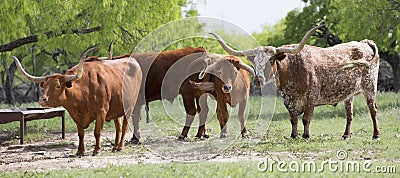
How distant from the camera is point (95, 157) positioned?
9.58 m

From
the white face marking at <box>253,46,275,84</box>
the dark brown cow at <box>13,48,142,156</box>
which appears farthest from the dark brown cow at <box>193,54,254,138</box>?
the dark brown cow at <box>13,48,142,156</box>

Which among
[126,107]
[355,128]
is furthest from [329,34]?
[126,107]

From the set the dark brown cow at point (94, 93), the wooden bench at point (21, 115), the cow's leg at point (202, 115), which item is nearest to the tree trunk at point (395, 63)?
the cow's leg at point (202, 115)

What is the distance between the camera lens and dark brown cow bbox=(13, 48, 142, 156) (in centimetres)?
927

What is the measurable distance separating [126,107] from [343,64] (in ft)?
13.1

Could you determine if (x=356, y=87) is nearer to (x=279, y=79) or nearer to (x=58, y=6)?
(x=279, y=79)

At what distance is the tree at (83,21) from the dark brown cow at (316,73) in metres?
3.36

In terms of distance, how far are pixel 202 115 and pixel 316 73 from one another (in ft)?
9.11

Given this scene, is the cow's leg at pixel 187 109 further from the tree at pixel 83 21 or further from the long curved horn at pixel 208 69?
the tree at pixel 83 21

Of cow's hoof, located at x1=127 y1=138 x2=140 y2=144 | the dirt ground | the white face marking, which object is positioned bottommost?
cow's hoof, located at x1=127 y1=138 x2=140 y2=144

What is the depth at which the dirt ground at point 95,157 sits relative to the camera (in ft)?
29.5

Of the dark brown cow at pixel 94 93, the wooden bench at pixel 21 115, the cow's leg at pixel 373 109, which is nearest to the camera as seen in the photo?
the dark brown cow at pixel 94 93

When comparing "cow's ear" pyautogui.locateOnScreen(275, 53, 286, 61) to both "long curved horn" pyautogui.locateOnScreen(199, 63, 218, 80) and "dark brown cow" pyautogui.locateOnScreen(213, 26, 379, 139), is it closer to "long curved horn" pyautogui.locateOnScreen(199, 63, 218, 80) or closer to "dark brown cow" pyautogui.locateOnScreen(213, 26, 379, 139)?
"dark brown cow" pyautogui.locateOnScreen(213, 26, 379, 139)

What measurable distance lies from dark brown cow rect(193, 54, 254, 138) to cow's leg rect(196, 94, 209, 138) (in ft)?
2.02
